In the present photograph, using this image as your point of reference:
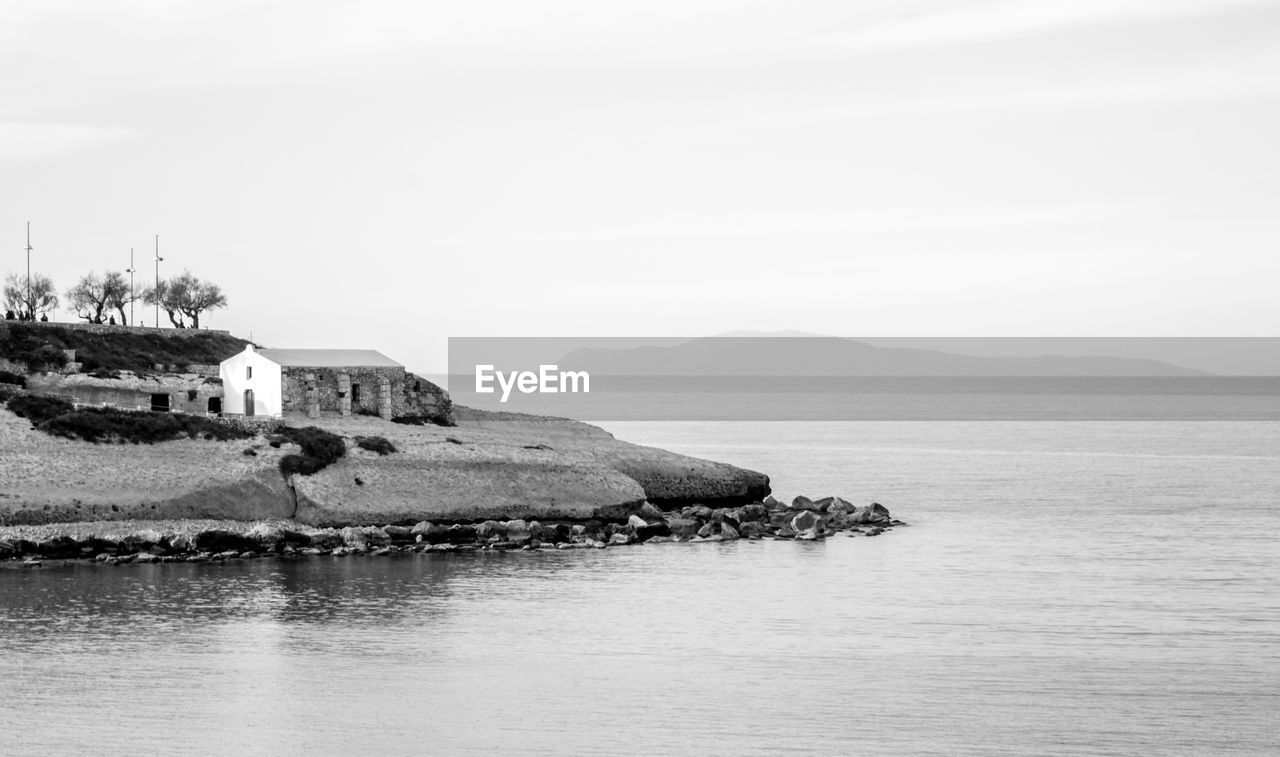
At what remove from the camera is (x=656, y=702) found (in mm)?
35031

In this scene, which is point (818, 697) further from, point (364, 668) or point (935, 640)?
point (364, 668)

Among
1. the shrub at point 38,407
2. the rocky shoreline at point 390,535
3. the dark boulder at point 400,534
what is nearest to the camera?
the rocky shoreline at point 390,535

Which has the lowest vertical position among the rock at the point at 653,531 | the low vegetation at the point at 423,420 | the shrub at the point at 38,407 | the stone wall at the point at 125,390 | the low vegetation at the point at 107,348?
the rock at the point at 653,531

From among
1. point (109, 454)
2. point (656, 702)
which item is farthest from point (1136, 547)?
point (109, 454)

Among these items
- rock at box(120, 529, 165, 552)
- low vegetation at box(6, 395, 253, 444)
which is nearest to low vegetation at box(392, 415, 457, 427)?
low vegetation at box(6, 395, 253, 444)

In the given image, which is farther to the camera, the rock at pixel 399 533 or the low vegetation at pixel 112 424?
the low vegetation at pixel 112 424

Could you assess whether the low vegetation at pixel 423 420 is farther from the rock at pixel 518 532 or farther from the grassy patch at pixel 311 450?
the rock at pixel 518 532

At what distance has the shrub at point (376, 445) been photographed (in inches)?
2719

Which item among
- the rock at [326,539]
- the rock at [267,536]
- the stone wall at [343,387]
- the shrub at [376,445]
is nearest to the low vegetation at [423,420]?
the stone wall at [343,387]

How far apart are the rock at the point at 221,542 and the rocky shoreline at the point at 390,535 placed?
Answer: 4 cm

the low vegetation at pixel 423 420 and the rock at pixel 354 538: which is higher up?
the low vegetation at pixel 423 420

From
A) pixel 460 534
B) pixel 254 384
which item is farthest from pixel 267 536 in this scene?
pixel 254 384

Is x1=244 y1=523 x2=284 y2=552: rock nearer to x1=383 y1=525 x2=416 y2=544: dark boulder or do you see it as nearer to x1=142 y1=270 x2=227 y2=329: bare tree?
x1=383 y1=525 x2=416 y2=544: dark boulder

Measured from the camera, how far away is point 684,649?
41375mm
